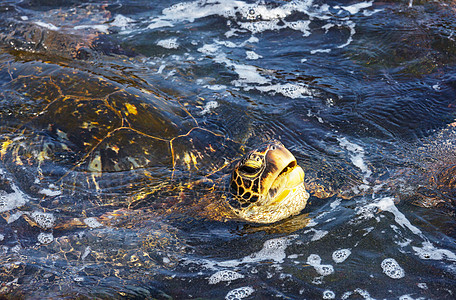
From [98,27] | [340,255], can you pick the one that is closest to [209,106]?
[340,255]

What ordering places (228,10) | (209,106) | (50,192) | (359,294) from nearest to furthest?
(359,294), (50,192), (209,106), (228,10)

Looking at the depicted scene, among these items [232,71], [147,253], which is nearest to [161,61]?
[232,71]

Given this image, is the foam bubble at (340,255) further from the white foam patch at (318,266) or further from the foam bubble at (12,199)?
the foam bubble at (12,199)

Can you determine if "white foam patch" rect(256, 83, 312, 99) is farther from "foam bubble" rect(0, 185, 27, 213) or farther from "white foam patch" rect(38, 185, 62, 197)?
"foam bubble" rect(0, 185, 27, 213)

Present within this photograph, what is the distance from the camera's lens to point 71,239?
342 centimetres

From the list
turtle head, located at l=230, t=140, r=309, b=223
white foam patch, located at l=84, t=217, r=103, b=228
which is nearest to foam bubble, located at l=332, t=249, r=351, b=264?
turtle head, located at l=230, t=140, r=309, b=223

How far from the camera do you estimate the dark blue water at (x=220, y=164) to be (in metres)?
2.99

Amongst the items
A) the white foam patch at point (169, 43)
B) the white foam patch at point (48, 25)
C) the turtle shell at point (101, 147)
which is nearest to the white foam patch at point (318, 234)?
the turtle shell at point (101, 147)

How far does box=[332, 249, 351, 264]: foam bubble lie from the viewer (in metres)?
3.06

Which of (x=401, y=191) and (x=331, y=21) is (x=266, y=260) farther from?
(x=331, y=21)

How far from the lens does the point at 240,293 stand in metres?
Answer: 2.84

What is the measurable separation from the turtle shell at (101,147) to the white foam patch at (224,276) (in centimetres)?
102

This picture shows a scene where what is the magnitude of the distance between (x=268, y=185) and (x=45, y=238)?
196 cm

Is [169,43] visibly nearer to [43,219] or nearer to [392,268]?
[43,219]
